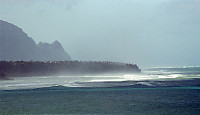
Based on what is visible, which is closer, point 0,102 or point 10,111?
point 10,111

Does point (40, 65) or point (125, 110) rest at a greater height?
point (40, 65)

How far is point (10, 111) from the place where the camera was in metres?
37.8

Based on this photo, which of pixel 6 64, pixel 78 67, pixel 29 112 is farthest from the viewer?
pixel 78 67

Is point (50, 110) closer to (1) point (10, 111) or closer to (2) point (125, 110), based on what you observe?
(1) point (10, 111)

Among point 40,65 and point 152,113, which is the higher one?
point 40,65

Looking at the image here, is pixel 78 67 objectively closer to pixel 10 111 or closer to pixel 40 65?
pixel 40 65

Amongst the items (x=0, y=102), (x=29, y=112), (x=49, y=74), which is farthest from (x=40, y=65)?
(x=29, y=112)

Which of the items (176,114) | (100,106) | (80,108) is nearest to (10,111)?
(80,108)

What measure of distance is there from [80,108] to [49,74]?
130 metres

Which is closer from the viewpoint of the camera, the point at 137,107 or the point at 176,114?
the point at 176,114

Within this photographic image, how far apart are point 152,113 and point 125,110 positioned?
3.48 m

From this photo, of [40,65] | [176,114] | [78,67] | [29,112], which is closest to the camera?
[176,114]

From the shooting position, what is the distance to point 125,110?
123ft

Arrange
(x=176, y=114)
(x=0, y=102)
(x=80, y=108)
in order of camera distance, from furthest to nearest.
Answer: (x=0, y=102)
(x=80, y=108)
(x=176, y=114)
